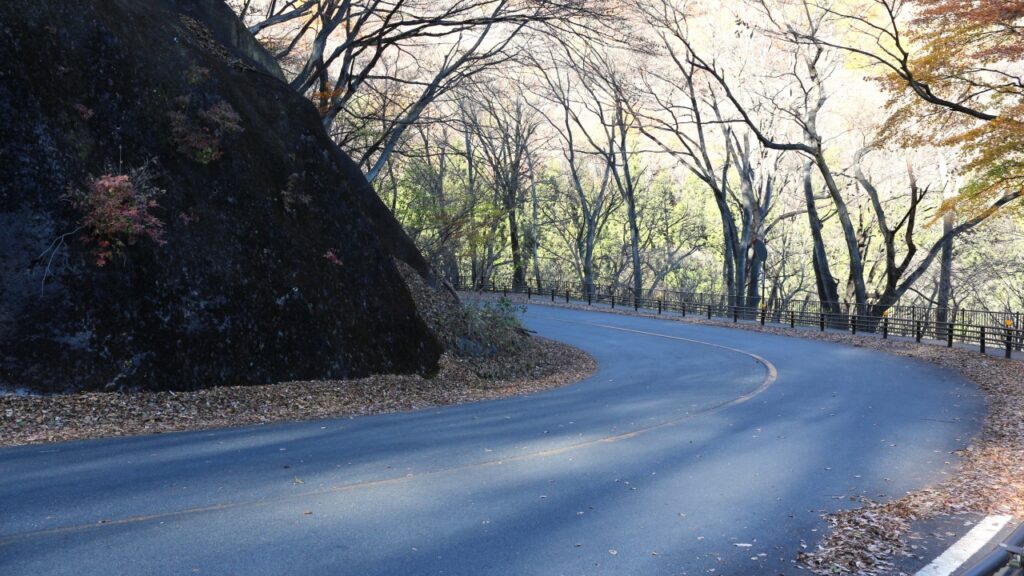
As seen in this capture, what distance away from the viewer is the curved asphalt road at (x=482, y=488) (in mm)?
5453

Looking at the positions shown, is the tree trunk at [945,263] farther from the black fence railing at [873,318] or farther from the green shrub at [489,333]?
the green shrub at [489,333]

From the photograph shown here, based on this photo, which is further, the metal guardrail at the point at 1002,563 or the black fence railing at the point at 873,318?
the black fence railing at the point at 873,318

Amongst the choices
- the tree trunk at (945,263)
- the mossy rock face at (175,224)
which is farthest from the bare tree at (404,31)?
the tree trunk at (945,263)

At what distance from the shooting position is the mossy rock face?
1105 cm

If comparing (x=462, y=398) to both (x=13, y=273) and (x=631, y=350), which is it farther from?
(x=631, y=350)

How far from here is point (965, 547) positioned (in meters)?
5.89

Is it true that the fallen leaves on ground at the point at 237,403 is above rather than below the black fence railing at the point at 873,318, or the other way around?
below

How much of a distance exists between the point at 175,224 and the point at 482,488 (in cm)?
835

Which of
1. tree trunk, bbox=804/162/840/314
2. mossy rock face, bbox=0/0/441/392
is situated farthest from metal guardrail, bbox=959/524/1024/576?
tree trunk, bbox=804/162/840/314

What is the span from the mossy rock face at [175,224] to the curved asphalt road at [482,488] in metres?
2.54

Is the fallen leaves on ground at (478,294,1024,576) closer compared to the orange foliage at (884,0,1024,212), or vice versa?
the fallen leaves on ground at (478,294,1024,576)

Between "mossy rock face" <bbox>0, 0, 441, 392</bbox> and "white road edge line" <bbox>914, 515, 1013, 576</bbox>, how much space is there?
10.2 m

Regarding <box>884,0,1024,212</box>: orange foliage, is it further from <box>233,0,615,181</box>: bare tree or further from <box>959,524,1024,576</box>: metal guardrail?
<box>959,524,1024,576</box>: metal guardrail

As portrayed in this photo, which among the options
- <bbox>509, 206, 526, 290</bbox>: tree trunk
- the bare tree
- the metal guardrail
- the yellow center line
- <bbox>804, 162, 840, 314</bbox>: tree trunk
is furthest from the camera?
Answer: <bbox>509, 206, 526, 290</bbox>: tree trunk
